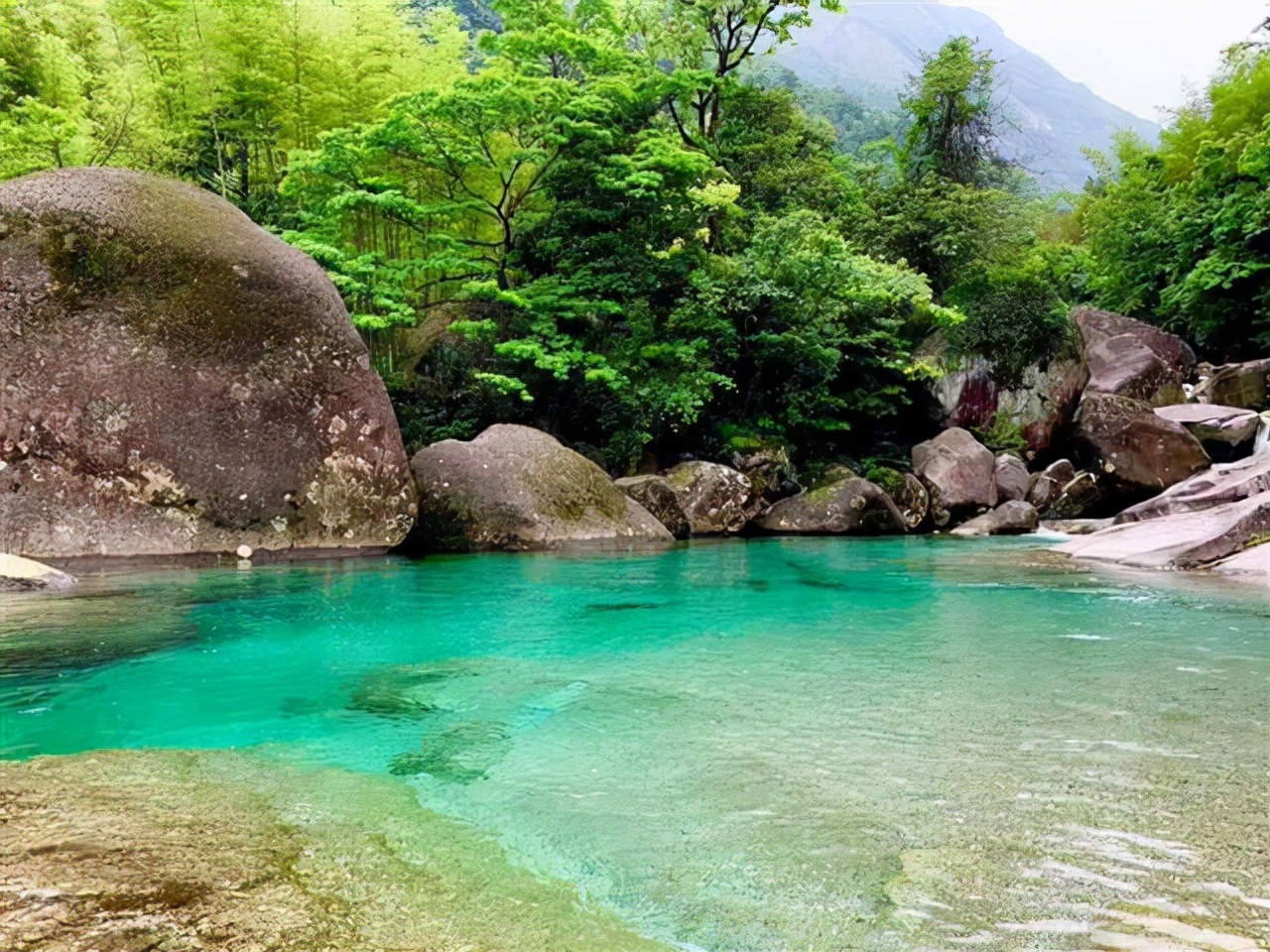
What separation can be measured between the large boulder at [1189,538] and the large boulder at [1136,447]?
17.0 ft

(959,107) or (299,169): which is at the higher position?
(959,107)

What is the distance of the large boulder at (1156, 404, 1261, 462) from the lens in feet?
47.3

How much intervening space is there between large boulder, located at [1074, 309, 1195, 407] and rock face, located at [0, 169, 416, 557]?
549 inches

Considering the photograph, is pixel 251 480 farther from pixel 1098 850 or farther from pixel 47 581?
pixel 1098 850

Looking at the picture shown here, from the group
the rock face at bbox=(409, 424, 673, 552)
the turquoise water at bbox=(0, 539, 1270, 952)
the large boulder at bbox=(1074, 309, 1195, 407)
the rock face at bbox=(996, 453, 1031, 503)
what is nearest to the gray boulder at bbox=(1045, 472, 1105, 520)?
the rock face at bbox=(996, 453, 1031, 503)

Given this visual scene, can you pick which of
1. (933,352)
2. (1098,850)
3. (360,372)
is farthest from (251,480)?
(933,352)

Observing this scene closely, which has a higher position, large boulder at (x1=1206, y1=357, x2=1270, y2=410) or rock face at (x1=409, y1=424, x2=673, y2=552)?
large boulder at (x1=1206, y1=357, x2=1270, y2=410)

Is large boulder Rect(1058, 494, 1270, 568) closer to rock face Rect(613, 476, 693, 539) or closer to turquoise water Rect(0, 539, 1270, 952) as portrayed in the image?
turquoise water Rect(0, 539, 1270, 952)

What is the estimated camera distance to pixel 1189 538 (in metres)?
8.18

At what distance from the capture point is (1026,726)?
3.24 metres

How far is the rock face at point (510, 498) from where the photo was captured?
10.6m

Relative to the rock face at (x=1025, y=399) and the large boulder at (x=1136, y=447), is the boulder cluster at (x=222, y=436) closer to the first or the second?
the large boulder at (x=1136, y=447)

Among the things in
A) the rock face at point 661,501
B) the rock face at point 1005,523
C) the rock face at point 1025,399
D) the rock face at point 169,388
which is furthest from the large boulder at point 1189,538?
the rock face at point 169,388

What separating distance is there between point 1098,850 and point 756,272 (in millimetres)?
13281
